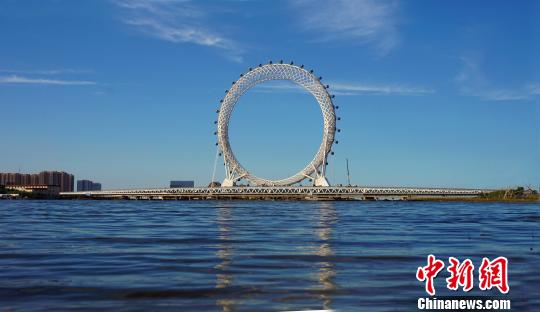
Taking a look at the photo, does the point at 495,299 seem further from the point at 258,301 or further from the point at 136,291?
the point at 136,291

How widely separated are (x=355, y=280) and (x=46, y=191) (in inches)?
7637

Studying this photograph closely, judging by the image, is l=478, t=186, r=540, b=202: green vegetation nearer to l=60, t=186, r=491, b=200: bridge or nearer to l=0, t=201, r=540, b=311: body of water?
l=60, t=186, r=491, b=200: bridge

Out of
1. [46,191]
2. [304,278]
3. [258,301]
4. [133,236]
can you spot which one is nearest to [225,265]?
[304,278]

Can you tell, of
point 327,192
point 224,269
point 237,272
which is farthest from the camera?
point 327,192

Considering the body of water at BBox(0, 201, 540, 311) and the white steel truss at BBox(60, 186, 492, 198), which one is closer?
the body of water at BBox(0, 201, 540, 311)

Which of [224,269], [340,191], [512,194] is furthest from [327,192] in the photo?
[224,269]

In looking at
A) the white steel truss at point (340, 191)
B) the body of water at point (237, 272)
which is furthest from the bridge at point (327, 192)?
the body of water at point (237, 272)

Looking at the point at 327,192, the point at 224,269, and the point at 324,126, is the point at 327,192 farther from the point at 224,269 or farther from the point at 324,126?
the point at 224,269

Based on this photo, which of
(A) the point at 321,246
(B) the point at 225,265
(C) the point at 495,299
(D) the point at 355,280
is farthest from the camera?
(A) the point at 321,246

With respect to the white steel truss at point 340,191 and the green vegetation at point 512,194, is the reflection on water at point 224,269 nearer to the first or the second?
the green vegetation at point 512,194

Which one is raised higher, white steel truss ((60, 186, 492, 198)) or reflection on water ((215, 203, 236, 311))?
white steel truss ((60, 186, 492, 198))

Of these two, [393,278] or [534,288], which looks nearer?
[534,288]

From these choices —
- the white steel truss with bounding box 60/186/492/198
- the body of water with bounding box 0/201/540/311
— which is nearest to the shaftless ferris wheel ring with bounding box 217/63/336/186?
the white steel truss with bounding box 60/186/492/198

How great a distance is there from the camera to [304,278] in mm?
12672
